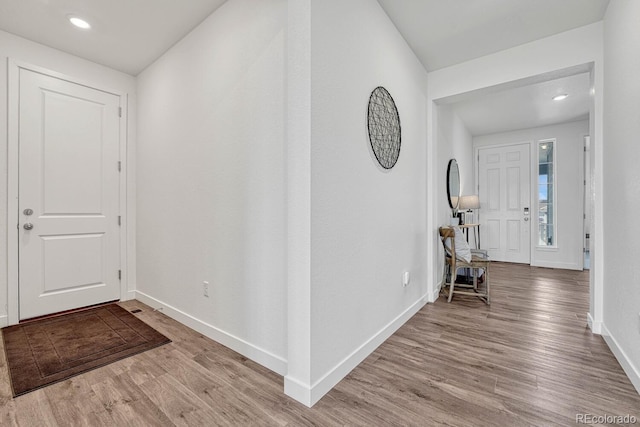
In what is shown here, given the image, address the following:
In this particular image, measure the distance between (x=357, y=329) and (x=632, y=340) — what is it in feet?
5.21

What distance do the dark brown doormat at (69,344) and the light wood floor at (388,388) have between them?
9 cm

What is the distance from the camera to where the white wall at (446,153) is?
3441 millimetres

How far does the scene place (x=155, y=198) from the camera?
295 centimetres

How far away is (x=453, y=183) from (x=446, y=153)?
1.81ft

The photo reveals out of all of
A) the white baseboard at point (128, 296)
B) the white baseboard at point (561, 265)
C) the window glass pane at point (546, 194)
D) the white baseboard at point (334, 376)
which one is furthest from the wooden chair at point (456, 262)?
the white baseboard at point (128, 296)

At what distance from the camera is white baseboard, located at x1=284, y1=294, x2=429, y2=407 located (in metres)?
1.50

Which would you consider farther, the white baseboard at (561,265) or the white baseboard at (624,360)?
the white baseboard at (561,265)

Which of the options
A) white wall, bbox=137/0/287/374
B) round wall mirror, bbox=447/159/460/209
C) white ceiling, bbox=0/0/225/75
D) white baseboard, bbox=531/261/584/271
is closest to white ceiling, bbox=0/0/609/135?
white ceiling, bbox=0/0/225/75

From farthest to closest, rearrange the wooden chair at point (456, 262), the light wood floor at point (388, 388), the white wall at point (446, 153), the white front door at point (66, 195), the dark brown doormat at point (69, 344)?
the white wall at point (446, 153), the wooden chair at point (456, 262), the white front door at point (66, 195), the dark brown doormat at point (69, 344), the light wood floor at point (388, 388)

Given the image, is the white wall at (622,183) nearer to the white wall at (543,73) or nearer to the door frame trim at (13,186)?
the white wall at (543,73)

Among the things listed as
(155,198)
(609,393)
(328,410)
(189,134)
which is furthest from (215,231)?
(609,393)

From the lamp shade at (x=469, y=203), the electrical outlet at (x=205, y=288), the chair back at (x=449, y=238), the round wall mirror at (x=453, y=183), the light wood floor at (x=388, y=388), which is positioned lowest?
the light wood floor at (x=388, y=388)

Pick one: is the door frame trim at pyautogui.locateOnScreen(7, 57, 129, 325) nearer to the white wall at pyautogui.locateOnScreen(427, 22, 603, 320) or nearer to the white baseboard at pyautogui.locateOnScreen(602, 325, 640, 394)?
the white wall at pyautogui.locateOnScreen(427, 22, 603, 320)

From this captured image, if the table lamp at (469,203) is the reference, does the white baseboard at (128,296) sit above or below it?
below
